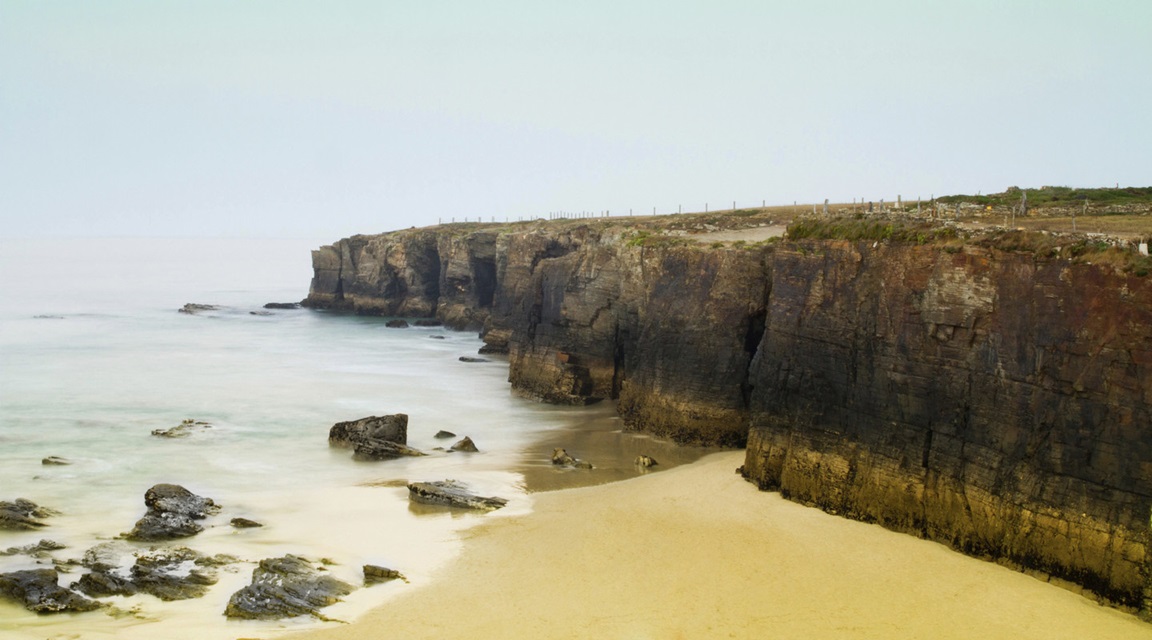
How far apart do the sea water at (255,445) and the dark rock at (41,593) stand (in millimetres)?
256

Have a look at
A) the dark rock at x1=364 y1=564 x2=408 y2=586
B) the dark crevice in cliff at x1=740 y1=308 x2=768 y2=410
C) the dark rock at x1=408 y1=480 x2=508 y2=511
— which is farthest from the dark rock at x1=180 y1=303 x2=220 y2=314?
the dark rock at x1=364 y1=564 x2=408 y2=586

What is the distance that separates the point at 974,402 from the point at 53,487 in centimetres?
2391

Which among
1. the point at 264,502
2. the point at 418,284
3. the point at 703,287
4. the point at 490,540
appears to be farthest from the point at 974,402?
the point at 418,284

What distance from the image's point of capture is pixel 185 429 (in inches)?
1495

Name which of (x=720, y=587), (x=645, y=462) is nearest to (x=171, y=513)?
(x=645, y=462)

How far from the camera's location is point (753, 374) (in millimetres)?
28875

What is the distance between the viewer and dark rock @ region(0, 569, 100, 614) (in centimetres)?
1977

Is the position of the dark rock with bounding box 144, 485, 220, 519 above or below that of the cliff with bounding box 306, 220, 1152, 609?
below

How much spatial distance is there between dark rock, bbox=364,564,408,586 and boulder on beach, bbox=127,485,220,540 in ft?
18.3

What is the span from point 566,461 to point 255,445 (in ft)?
36.9

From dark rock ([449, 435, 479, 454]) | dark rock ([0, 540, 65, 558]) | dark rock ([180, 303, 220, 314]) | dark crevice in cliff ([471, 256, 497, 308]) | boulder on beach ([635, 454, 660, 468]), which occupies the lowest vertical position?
dark rock ([180, 303, 220, 314])

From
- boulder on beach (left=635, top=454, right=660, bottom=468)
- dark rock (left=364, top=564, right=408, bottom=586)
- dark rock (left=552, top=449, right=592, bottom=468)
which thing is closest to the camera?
dark rock (left=364, top=564, right=408, bottom=586)

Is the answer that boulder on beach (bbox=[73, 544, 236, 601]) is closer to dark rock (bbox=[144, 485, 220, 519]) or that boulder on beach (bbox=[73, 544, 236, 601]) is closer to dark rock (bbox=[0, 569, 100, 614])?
dark rock (bbox=[0, 569, 100, 614])

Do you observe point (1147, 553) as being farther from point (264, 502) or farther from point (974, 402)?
point (264, 502)
